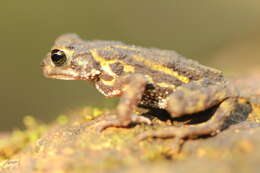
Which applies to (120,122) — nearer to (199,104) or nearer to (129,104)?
(129,104)

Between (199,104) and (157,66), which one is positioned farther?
(157,66)

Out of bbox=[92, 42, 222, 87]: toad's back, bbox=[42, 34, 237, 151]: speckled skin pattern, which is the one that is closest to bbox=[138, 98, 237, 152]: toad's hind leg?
bbox=[42, 34, 237, 151]: speckled skin pattern

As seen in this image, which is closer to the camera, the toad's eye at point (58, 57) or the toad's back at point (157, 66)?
the toad's back at point (157, 66)

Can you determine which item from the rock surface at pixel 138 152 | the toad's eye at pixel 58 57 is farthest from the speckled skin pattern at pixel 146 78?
the rock surface at pixel 138 152

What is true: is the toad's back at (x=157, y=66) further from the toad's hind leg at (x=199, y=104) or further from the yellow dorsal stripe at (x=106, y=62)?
the toad's hind leg at (x=199, y=104)

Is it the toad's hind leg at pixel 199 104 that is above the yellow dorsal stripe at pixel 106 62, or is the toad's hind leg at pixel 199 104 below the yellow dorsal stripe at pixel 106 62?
below

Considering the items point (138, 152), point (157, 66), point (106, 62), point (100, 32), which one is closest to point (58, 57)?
point (106, 62)

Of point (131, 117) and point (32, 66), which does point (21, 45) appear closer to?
point (32, 66)
